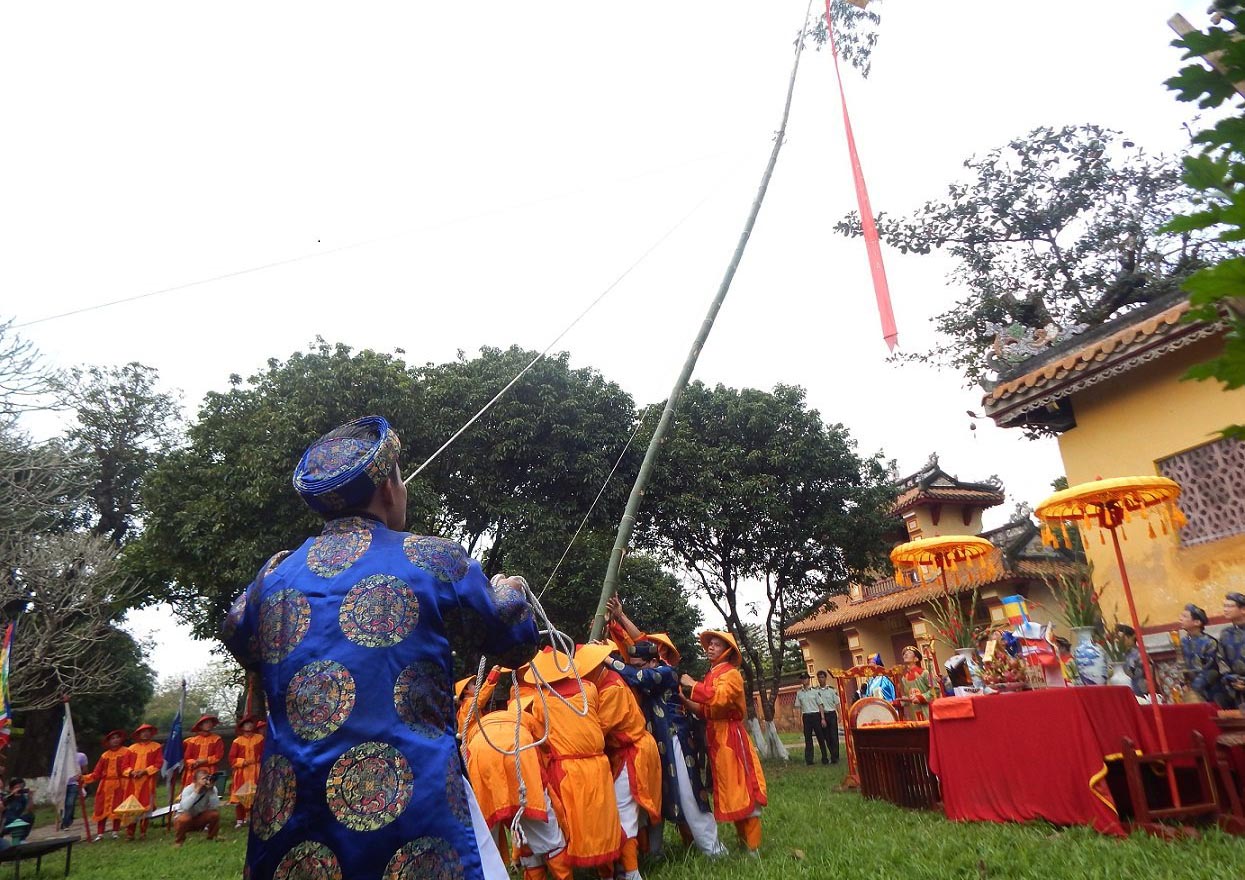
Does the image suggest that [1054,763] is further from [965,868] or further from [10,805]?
[10,805]

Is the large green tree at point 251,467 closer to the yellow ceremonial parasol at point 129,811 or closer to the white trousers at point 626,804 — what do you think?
the yellow ceremonial parasol at point 129,811

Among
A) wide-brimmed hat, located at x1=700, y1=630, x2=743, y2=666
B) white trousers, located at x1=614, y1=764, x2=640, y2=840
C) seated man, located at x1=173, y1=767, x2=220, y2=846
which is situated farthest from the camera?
seated man, located at x1=173, y1=767, x2=220, y2=846

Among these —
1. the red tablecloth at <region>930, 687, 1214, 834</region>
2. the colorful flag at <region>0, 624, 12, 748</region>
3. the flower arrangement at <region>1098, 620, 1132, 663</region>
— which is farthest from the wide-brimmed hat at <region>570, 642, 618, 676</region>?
the flower arrangement at <region>1098, 620, 1132, 663</region>

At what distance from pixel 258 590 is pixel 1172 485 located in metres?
7.32

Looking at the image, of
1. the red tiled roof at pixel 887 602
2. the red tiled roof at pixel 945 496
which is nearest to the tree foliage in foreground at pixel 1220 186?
the red tiled roof at pixel 887 602

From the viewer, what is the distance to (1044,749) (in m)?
6.17

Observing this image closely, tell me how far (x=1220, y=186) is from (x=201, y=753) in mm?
13787

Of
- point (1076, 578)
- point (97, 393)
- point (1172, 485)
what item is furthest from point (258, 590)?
point (97, 393)

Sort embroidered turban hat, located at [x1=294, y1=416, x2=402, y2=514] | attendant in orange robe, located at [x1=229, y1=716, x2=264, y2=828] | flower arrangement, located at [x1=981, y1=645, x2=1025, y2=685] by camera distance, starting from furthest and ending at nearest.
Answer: attendant in orange robe, located at [x1=229, y1=716, x2=264, y2=828] → flower arrangement, located at [x1=981, y1=645, x2=1025, y2=685] → embroidered turban hat, located at [x1=294, y1=416, x2=402, y2=514]

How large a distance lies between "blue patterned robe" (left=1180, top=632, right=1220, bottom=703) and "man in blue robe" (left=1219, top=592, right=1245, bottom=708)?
73mm

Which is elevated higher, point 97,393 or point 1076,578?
point 97,393

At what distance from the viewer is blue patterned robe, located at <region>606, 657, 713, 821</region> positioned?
21.9 feet

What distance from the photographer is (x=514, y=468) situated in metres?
16.0

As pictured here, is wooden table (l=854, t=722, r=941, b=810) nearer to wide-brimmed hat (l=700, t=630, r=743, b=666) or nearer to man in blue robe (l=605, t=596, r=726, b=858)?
wide-brimmed hat (l=700, t=630, r=743, b=666)
